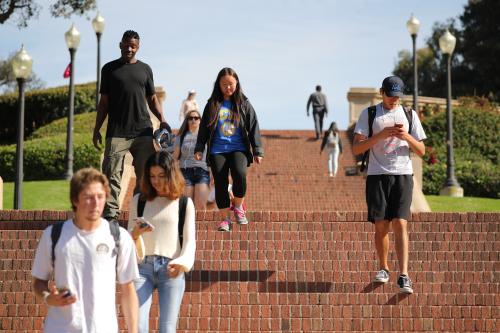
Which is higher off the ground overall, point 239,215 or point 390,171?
point 390,171

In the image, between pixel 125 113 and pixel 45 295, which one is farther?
pixel 125 113

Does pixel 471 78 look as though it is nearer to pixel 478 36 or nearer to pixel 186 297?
pixel 478 36

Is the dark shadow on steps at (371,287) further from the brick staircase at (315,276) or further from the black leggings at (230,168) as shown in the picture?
the black leggings at (230,168)

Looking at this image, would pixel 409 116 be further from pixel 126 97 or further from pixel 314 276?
pixel 126 97

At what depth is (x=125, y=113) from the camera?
30.4 ft

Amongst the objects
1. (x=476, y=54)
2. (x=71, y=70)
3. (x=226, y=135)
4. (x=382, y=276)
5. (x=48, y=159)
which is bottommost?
(x=382, y=276)

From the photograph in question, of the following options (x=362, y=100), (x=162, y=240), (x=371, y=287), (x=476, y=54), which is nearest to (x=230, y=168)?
(x=371, y=287)

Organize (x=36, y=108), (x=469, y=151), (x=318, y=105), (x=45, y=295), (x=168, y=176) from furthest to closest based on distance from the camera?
Answer: (x=36, y=108), (x=469, y=151), (x=318, y=105), (x=168, y=176), (x=45, y=295)

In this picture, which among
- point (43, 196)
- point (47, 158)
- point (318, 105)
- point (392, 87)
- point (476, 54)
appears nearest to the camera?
point (392, 87)

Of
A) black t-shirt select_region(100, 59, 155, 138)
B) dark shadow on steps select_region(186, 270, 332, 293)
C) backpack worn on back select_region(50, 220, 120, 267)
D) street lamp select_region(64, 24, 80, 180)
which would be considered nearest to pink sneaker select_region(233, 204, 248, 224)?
dark shadow on steps select_region(186, 270, 332, 293)

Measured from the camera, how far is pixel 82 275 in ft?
16.1

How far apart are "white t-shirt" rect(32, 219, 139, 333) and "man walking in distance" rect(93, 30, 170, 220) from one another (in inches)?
167

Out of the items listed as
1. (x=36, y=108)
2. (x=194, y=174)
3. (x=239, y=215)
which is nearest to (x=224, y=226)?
(x=239, y=215)

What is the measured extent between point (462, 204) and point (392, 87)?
1201cm
